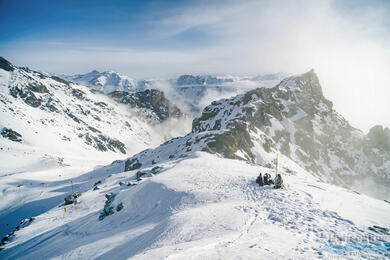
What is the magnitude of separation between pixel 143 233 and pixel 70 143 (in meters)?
157

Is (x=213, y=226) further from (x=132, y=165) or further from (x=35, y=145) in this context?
(x=35, y=145)

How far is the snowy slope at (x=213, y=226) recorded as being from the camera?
11.5m

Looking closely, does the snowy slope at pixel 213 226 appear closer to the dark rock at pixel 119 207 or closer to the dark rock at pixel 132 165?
the dark rock at pixel 119 207

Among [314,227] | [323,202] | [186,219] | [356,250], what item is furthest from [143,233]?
[323,202]

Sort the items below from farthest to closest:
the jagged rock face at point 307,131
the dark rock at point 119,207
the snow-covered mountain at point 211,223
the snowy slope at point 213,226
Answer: the jagged rock face at point 307,131 < the dark rock at point 119,207 < the snow-covered mountain at point 211,223 < the snowy slope at point 213,226

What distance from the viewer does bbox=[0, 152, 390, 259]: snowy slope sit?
11.5 meters

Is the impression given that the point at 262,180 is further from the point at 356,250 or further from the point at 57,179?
the point at 57,179

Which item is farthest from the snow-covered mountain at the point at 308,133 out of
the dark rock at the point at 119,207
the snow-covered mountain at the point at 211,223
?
the dark rock at the point at 119,207

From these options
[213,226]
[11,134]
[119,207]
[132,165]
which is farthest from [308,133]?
[11,134]

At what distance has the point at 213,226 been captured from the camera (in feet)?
46.8

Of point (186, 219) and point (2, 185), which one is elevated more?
point (186, 219)

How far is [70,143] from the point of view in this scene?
147m

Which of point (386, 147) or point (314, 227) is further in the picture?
point (386, 147)

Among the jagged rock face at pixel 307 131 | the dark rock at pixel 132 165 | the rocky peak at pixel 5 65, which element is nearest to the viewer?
the dark rock at pixel 132 165
